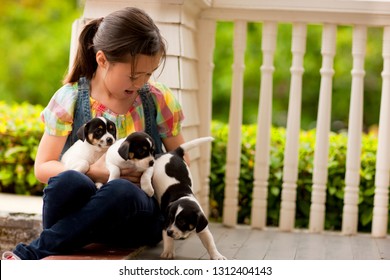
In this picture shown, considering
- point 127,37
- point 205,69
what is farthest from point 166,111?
point 205,69

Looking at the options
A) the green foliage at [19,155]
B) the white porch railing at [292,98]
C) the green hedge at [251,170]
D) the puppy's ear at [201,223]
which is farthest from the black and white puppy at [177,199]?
the green foliage at [19,155]

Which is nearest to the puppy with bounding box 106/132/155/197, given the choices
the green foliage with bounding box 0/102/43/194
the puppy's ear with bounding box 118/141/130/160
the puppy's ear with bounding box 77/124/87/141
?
the puppy's ear with bounding box 118/141/130/160

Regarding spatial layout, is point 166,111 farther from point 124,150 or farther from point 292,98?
point 292,98

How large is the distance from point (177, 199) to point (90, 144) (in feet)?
1.24

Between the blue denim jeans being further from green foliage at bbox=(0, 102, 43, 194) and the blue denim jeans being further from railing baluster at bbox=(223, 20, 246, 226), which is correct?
green foliage at bbox=(0, 102, 43, 194)

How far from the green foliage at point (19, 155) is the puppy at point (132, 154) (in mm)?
1400

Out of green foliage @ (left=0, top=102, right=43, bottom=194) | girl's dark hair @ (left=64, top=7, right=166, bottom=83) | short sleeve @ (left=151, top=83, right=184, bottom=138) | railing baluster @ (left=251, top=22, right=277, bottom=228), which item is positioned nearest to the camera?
girl's dark hair @ (left=64, top=7, right=166, bottom=83)

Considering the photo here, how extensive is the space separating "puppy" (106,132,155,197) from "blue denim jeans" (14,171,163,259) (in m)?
0.07

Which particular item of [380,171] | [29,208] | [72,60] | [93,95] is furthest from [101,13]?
[380,171]

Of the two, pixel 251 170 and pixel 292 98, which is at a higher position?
pixel 292 98

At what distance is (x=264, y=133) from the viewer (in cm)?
361

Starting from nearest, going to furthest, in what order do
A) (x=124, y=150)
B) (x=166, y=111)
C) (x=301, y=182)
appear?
(x=124, y=150), (x=166, y=111), (x=301, y=182)

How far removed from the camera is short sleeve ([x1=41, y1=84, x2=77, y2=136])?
9.07 feet

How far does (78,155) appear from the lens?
2699 millimetres
